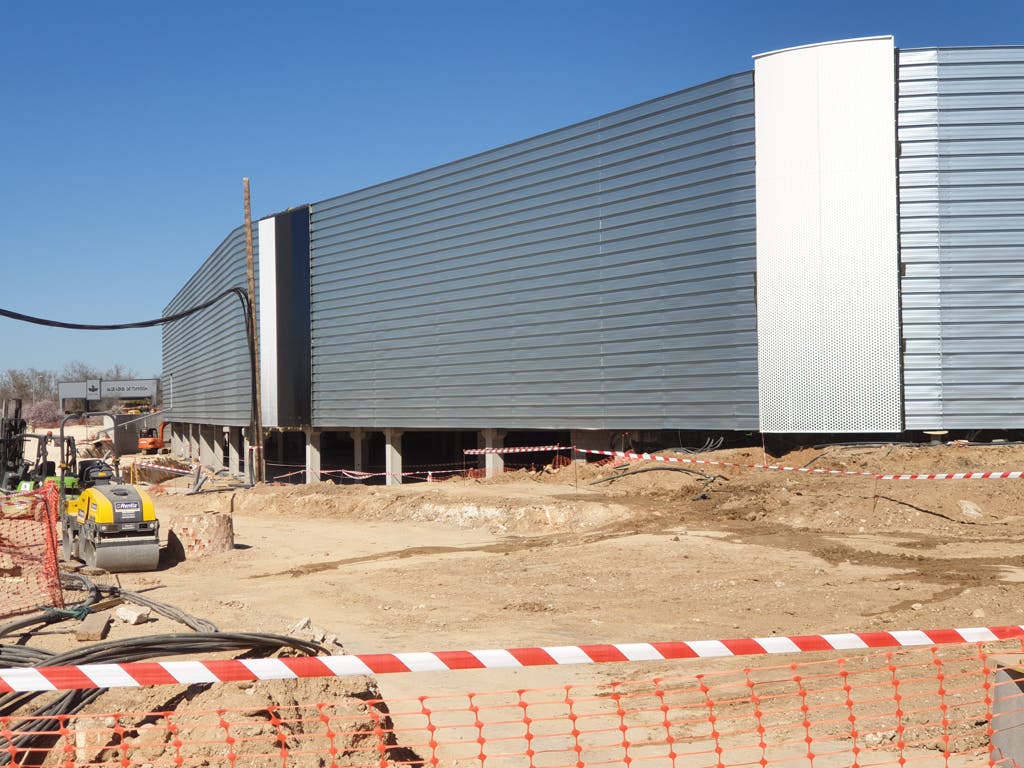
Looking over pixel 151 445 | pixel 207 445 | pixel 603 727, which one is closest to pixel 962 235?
pixel 603 727

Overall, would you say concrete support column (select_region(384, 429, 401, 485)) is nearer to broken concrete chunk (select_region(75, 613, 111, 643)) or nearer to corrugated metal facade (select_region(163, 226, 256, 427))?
corrugated metal facade (select_region(163, 226, 256, 427))

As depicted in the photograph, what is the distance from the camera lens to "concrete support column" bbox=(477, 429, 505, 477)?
2894 cm

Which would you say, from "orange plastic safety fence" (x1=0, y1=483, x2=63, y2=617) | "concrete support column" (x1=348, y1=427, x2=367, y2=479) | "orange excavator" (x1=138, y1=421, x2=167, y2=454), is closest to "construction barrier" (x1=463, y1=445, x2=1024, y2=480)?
"concrete support column" (x1=348, y1=427, x2=367, y2=479)

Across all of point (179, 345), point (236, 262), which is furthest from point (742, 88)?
point (179, 345)

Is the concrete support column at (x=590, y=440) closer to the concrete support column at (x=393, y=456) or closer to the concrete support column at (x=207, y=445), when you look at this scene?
the concrete support column at (x=393, y=456)

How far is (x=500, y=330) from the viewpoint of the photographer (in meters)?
28.8

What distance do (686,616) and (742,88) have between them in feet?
49.6

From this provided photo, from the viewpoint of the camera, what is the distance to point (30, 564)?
15.4 metres

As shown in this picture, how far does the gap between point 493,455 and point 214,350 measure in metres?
23.9

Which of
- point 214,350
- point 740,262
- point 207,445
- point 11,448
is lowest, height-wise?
point 207,445

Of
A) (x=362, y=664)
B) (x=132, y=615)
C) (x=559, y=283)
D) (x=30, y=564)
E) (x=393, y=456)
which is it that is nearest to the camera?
(x=362, y=664)

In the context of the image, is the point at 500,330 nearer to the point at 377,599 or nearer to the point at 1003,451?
the point at 1003,451

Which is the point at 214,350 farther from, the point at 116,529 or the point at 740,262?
the point at 116,529

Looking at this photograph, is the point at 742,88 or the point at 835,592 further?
the point at 742,88
